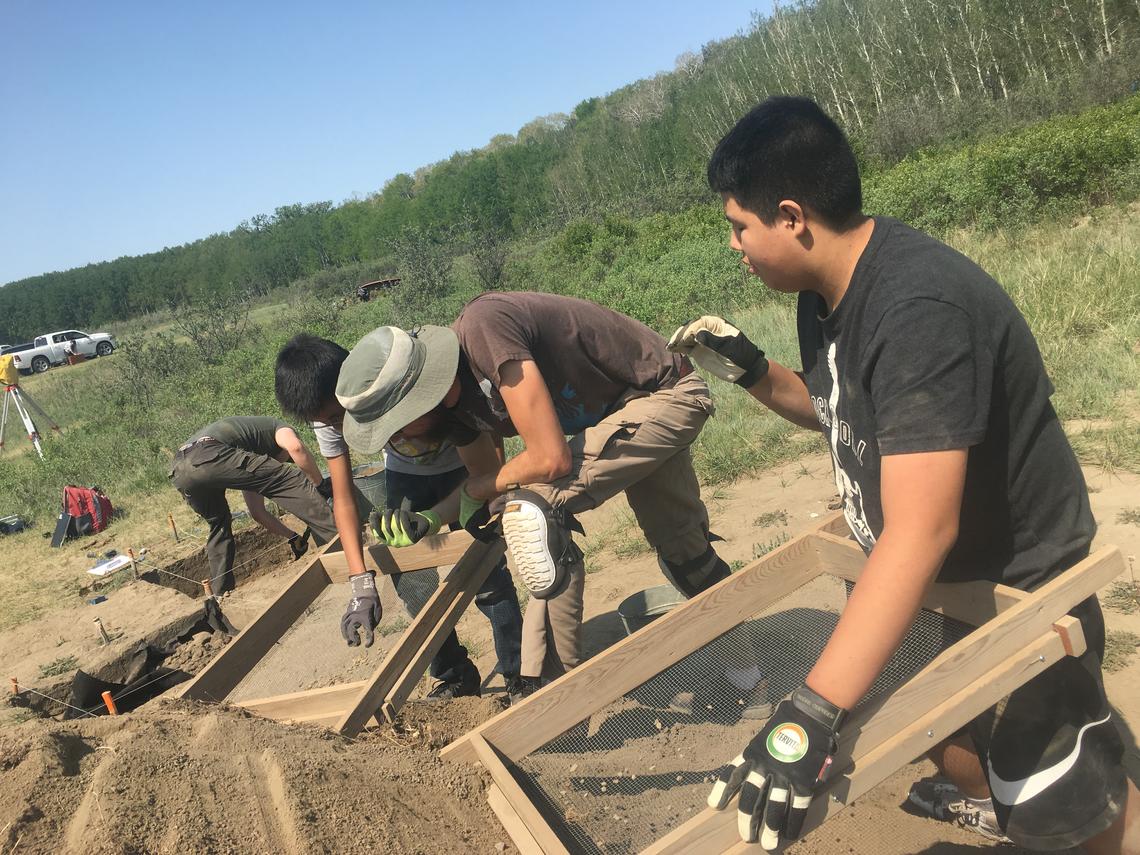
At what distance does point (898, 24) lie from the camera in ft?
119

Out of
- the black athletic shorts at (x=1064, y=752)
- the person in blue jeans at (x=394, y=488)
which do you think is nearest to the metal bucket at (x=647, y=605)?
the person in blue jeans at (x=394, y=488)

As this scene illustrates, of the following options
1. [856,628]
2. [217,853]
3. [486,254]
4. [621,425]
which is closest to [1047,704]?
[856,628]

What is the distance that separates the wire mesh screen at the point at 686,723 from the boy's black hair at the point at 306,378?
182cm

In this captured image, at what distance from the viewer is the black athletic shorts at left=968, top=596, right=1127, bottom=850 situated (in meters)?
1.53

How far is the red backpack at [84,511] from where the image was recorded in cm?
934

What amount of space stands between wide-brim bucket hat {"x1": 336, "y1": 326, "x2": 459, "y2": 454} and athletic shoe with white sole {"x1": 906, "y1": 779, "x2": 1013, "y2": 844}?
72.3 inches

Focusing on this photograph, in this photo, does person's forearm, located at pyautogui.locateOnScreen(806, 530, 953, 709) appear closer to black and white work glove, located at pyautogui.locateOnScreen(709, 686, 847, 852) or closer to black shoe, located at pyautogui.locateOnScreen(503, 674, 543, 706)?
black and white work glove, located at pyautogui.locateOnScreen(709, 686, 847, 852)

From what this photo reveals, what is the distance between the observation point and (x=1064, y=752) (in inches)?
60.3

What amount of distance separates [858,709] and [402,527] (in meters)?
1.93

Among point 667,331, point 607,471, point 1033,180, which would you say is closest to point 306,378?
point 607,471

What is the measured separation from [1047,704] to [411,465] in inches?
98.6

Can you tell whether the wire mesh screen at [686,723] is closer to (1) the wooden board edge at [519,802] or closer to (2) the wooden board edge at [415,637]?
(1) the wooden board edge at [519,802]

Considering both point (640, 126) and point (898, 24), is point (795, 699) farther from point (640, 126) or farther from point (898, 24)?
point (640, 126)

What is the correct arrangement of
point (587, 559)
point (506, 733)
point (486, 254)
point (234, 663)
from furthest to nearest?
point (486, 254) < point (587, 559) < point (234, 663) < point (506, 733)
